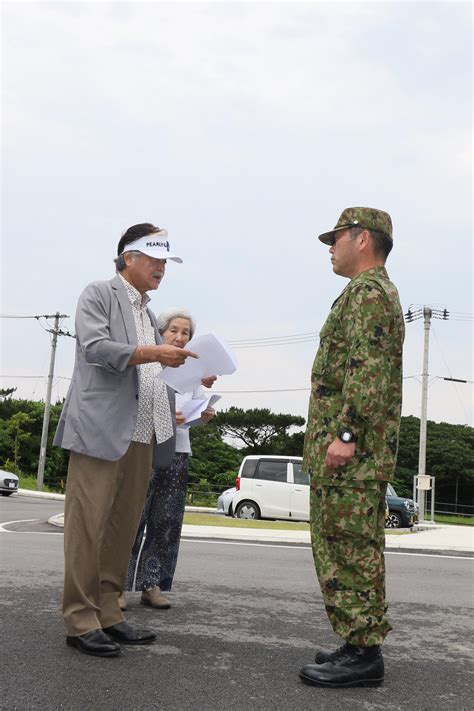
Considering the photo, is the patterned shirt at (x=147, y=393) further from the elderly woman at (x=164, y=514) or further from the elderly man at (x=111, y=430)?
the elderly woman at (x=164, y=514)

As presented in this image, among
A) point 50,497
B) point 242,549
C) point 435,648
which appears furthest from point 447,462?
point 435,648

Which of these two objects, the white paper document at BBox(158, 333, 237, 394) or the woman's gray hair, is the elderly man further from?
the woman's gray hair

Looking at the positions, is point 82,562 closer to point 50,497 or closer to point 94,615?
point 94,615

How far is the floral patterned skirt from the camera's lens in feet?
15.5

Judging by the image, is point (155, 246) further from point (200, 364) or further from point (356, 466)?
point (356, 466)

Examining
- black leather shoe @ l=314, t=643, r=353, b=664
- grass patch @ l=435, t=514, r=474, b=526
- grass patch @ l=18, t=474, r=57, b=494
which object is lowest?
grass patch @ l=435, t=514, r=474, b=526

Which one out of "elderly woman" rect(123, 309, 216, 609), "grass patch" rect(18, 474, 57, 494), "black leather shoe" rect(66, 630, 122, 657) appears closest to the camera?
"black leather shoe" rect(66, 630, 122, 657)

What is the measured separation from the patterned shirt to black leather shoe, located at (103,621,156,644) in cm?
86

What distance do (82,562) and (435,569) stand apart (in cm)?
515

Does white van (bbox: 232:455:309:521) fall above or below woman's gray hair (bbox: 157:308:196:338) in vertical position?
below

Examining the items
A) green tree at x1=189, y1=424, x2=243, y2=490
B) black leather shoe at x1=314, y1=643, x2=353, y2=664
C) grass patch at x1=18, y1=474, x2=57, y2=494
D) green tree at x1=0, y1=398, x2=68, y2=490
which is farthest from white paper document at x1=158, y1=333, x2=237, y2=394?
green tree at x1=189, y1=424, x2=243, y2=490

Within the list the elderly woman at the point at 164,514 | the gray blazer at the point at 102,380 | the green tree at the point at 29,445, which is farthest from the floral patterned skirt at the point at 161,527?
the green tree at the point at 29,445

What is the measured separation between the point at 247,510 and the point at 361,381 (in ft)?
55.3

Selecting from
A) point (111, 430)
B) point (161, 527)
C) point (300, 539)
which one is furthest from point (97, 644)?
point (300, 539)
